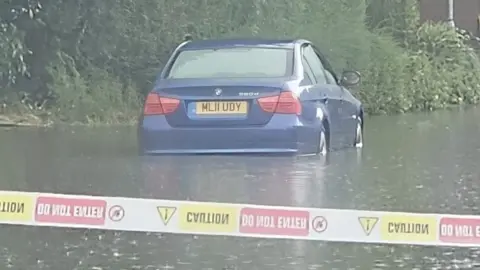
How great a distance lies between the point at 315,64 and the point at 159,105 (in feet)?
6.18

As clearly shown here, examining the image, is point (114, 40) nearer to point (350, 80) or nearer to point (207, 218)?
point (350, 80)

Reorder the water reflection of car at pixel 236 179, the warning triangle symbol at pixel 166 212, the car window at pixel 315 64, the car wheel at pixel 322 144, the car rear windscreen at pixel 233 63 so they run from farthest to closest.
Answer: the car window at pixel 315 64, the car wheel at pixel 322 144, the car rear windscreen at pixel 233 63, the water reflection of car at pixel 236 179, the warning triangle symbol at pixel 166 212

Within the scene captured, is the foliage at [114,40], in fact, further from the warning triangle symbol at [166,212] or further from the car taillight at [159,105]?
the warning triangle symbol at [166,212]

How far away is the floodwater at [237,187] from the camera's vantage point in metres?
7.35

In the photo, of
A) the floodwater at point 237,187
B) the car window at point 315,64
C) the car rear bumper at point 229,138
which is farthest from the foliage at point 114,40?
the car rear bumper at point 229,138

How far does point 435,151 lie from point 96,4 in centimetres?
690

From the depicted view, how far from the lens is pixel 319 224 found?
6.56 m

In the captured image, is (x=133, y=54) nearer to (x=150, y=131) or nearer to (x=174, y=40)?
(x=174, y=40)

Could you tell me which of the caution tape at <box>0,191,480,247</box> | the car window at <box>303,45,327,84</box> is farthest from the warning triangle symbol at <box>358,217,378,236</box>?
the car window at <box>303,45,327,84</box>

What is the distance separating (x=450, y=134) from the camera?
16094mm

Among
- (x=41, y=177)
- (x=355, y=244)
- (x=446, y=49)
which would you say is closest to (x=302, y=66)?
(x=41, y=177)

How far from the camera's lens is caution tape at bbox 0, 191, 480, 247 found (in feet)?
21.2

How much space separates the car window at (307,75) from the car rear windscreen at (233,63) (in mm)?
165

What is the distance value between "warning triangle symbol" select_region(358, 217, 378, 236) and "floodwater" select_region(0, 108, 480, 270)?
638 millimetres
